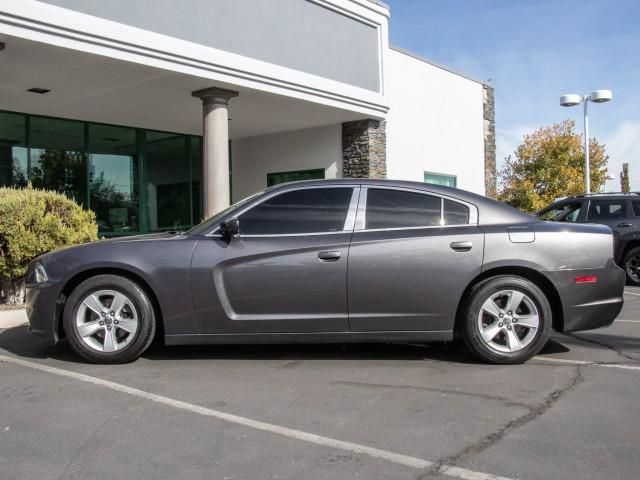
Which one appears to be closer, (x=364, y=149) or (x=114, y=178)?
(x=364, y=149)

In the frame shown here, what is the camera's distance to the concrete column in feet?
39.0

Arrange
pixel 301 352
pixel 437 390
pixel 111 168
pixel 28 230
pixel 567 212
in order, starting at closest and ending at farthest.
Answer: pixel 437 390 < pixel 301 352 < pixel 28 230 < pixel 567 212 < pixel 111 168

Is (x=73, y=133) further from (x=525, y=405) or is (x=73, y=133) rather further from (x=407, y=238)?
(x=525, y=405)

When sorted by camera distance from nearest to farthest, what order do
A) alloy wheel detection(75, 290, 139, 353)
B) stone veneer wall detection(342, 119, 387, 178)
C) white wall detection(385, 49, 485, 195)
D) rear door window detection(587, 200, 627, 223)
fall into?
alloy wheel detection(75, 290, 139, 353) < rear door window detection(587, 200, 627, 223) < stone veneer wall detection(342, 119, 387, 178) < white wall detection(385, 49, 485, 195)

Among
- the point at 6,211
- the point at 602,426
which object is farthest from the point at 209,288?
the point at 6,211

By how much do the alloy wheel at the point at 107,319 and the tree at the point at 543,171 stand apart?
18395 mm

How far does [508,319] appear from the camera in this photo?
511 cm

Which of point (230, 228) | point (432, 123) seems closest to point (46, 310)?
point (230, 228)

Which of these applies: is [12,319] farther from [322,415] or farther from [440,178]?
[440,178]

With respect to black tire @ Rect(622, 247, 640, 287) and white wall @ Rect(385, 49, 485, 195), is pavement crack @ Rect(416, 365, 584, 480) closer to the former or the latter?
black tire @ Rect(622, 247, 640, 287)

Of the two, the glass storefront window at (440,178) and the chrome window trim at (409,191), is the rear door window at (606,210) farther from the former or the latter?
the chrome window trim at (409,191)

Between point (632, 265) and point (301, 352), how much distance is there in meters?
7.79

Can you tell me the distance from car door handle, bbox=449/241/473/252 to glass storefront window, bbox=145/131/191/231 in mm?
12444

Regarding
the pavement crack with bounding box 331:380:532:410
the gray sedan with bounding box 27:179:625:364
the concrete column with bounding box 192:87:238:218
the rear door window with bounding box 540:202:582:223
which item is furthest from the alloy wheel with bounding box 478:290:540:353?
the concrete column with bounding box 192:87:238:218
